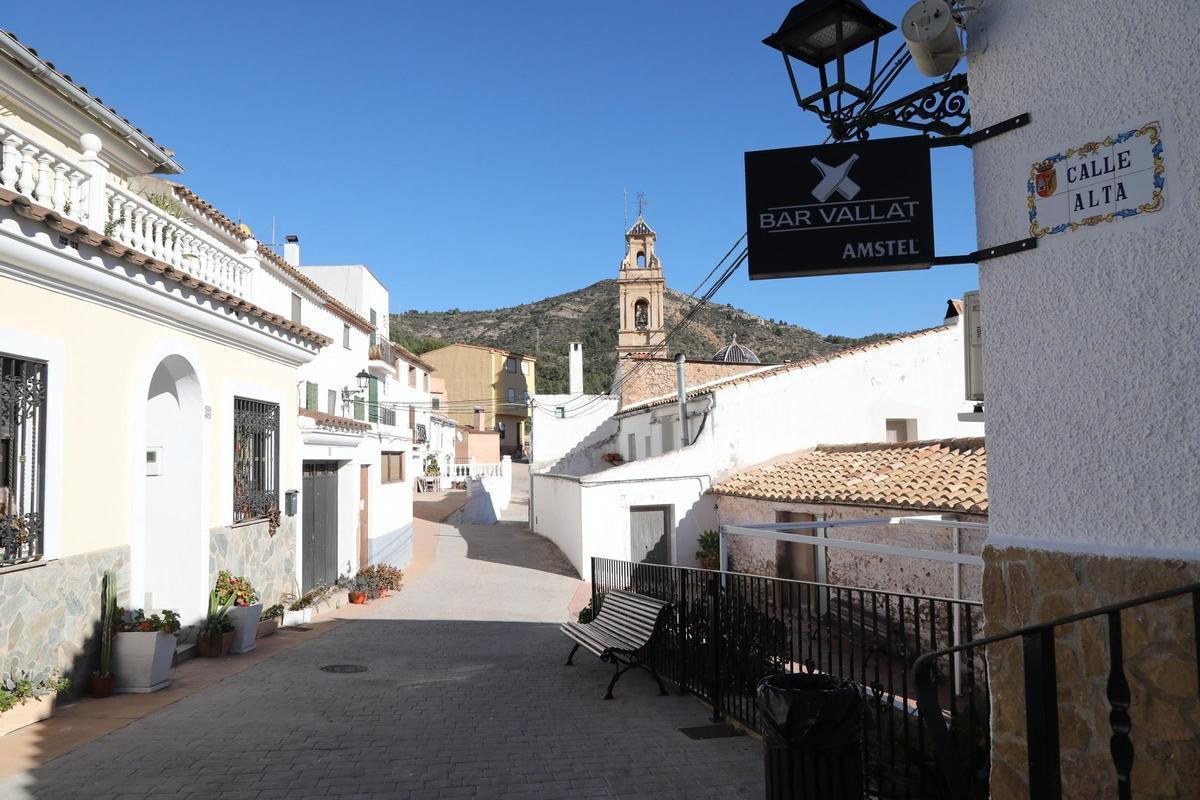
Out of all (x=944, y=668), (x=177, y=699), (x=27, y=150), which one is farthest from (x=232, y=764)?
(x=944, y=668)

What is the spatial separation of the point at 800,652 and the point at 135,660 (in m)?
6.44

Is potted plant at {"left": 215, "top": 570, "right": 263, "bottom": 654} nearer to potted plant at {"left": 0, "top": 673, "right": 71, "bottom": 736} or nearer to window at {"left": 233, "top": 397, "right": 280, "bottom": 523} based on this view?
window at {"left": 233, "top": 397, "right": 280, "bottom": 523}

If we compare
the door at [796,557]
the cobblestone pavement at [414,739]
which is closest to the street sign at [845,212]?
the cobblestone pavement at [414,739]

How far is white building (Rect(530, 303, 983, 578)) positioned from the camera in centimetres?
2033

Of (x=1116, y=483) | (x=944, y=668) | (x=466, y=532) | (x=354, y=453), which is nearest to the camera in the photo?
(x=1116, y=483)

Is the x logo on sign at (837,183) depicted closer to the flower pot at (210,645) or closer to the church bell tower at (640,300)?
the flower pot at (210,645)

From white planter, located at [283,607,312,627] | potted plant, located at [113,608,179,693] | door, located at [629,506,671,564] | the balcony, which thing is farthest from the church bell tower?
potted plant, located at [113,608,179,693]

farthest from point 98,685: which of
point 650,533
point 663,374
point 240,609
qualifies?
point 663,374

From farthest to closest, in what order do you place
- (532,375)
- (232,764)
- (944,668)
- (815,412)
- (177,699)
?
(532,375) → (815,412) → (944,668) → (177,699) → (232,764)

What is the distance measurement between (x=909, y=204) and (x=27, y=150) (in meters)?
7.28

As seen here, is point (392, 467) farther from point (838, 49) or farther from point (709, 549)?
point (838, 49)

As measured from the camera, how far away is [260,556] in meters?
12.0

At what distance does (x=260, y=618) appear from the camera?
11.7 meters

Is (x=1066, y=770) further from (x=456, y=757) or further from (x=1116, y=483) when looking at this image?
(x=456, y=757)
